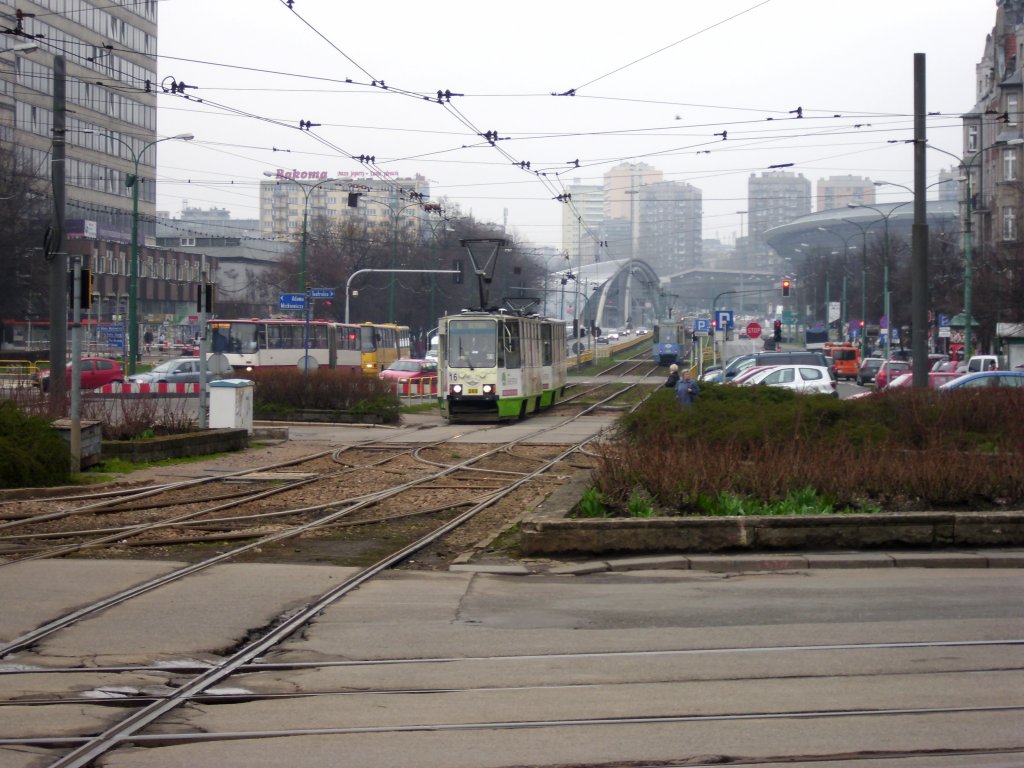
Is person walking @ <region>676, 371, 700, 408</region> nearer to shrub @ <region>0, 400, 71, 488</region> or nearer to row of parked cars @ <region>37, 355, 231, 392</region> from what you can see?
shrub @ <region>0, 400, 71, 488</region>

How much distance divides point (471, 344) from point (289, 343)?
850 inches

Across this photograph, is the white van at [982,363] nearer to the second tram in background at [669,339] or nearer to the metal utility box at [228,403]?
the metal utility box at [228,403]

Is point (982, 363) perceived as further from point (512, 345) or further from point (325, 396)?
point (325, 396)

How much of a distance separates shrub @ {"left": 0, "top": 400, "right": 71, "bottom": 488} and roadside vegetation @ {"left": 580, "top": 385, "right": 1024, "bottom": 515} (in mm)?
7329

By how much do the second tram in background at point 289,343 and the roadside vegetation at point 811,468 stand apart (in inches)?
1286

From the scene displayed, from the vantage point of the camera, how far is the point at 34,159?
65.4m

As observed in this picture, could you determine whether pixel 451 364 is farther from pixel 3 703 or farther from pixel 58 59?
pixel 3 703

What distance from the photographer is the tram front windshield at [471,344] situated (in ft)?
106

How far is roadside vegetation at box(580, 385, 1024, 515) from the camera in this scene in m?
12.1

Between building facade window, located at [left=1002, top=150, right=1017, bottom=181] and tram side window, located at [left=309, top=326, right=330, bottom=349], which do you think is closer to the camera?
Answer: tram side window, located at [left=309, top=326, right=330, bottom=349]

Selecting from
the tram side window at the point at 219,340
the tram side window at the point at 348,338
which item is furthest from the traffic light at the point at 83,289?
the tram side window at the point at 348,338

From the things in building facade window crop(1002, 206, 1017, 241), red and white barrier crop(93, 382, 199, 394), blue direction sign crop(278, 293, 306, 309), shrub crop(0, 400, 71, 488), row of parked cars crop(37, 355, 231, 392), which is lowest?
shrub crop(0, 400, 71, 488)

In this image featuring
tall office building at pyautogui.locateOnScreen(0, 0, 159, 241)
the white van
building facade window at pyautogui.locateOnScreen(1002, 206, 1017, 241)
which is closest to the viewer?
the white van

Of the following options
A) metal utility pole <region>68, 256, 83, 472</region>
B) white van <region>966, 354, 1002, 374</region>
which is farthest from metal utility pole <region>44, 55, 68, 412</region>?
white van <region>966, 354, 1002, 374</region>
